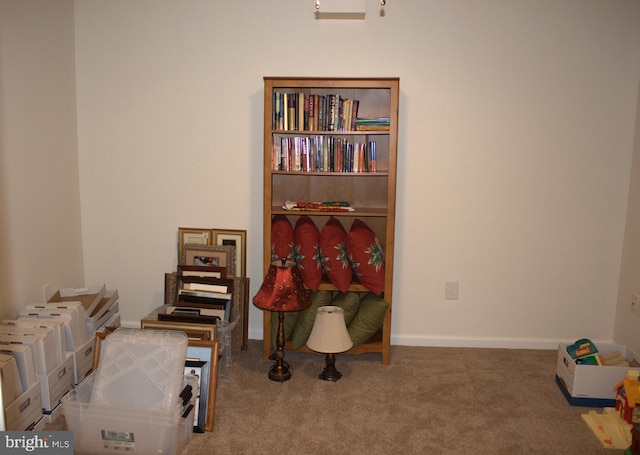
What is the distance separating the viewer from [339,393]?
2.78 meters

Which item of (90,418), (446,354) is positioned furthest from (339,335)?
(90,418)

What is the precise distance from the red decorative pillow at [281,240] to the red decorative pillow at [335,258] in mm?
198

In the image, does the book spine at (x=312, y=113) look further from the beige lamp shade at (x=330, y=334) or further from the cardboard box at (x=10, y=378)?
the cardboard box at (x=10, y=378)

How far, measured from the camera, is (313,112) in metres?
3.10

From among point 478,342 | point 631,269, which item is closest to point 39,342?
point 478,342

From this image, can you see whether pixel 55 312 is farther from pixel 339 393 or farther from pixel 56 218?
pixel 339 393

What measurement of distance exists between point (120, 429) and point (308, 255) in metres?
1.38

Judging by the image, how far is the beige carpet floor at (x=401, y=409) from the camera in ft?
7.61

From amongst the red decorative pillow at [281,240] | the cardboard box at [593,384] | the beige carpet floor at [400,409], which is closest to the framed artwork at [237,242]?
the red decorative pillow at [281,240]

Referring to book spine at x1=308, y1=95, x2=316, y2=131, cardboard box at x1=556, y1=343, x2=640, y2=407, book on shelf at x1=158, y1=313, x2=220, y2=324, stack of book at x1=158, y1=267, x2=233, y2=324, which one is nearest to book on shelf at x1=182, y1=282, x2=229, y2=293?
stack of book at x1=158, y1=267, x2=233, y2=324

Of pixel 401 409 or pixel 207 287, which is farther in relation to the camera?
pixel 207 287

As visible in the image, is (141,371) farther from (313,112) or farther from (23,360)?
(313,112)

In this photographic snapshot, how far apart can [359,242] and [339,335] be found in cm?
56

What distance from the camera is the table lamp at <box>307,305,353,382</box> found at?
284 centimetres
